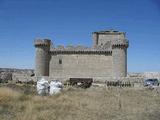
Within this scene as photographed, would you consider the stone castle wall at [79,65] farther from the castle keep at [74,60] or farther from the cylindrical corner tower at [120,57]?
the cylindrical corner tower at [120,57]

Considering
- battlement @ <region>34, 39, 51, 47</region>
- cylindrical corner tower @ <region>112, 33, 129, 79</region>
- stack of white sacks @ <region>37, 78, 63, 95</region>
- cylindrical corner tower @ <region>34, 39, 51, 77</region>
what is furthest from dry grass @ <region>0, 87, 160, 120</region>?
battlement @ <region>34, 39, 51, 47</region>

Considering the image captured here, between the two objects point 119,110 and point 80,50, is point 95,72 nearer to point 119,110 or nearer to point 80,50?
point 80,50

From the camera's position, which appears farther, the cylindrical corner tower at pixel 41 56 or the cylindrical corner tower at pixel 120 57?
the cylindrical corner tower at pixel 41 56

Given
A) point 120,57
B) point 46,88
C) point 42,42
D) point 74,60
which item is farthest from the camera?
point 74,60

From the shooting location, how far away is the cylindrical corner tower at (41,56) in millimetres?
50188

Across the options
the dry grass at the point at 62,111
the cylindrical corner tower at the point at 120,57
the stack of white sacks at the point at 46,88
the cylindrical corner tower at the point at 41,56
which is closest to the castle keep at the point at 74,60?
the cylindrical corner tower at the point at 41,56

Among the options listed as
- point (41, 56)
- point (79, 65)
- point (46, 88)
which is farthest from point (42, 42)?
point (46, 88)

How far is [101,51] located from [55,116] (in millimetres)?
Answer: 36209

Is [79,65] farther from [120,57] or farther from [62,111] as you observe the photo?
[62,111]

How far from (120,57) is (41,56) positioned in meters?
11.2

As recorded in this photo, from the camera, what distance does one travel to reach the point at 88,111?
1616 cm

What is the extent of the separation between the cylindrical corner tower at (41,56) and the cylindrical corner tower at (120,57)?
31.9ft

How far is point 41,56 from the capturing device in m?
50.3

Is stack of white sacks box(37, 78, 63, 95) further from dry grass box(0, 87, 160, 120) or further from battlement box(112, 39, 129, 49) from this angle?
battlement box(112, 39, 129, 49)
